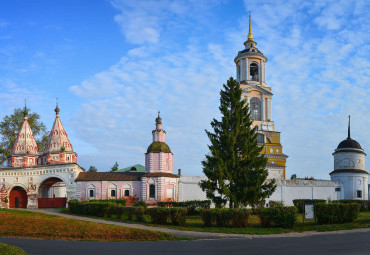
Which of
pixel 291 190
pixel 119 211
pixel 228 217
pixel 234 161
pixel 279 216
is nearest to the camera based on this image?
pixel 279 216

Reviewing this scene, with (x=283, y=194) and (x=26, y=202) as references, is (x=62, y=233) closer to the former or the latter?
(x=26, y=202)

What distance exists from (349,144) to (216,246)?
119 feet

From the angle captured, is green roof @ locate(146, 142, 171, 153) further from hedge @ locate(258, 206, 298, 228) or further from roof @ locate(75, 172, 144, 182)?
hedge @ locate(258, 206, 298, 228)

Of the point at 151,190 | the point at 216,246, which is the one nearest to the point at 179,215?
the point at 216,246

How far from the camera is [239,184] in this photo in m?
27.4

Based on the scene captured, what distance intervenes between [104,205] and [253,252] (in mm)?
15422

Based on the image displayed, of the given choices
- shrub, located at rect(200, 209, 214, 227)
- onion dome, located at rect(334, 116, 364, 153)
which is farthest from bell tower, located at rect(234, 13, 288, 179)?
shrub, located at rect(200, 209, 214, 227)

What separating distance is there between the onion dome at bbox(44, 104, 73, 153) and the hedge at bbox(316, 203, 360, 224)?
94.5ft

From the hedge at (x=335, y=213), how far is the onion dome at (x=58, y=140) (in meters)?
28.8

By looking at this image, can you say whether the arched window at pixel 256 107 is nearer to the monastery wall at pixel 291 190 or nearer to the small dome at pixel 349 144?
the small dome at pixel 349 144

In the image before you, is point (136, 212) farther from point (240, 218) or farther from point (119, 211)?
point (240, 218)

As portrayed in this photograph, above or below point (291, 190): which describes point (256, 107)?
above

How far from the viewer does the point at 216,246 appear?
612 inches

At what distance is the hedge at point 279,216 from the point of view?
21078mm
